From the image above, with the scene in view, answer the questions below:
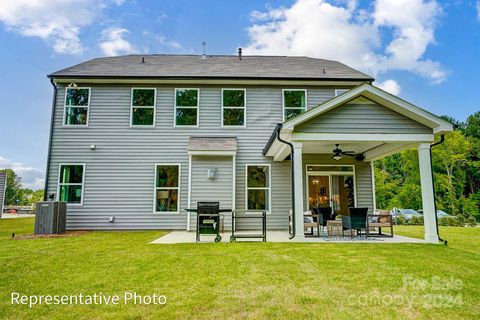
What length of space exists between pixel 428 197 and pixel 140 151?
9.15 meters

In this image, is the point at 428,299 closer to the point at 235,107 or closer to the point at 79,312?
the point at 79,312

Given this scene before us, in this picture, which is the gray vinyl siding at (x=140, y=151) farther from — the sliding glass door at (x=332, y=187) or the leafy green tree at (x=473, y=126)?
the leafy green tree at (x=473, y=126)

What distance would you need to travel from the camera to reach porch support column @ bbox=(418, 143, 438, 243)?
708cm

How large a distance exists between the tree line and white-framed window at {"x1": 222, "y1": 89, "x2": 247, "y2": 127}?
20.6m

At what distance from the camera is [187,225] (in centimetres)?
973

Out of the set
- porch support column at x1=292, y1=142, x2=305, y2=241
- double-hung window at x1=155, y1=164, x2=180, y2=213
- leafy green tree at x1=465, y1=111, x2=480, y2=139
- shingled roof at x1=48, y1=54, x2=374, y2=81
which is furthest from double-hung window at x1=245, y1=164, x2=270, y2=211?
leafy green tree at x1=465, y1=111, x2=480, y2=139

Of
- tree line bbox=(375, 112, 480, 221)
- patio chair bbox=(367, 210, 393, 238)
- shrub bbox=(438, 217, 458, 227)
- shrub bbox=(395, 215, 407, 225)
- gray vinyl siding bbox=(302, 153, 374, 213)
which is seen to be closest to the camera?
patio chair bbox=(367, 210, 393, 238)

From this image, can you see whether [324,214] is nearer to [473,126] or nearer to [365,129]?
[365,129]

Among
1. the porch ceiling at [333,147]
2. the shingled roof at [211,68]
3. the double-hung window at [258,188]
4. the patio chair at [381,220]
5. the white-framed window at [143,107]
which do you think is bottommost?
the patio chair at [381,220]

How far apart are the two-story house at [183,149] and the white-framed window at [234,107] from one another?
1.5 inches

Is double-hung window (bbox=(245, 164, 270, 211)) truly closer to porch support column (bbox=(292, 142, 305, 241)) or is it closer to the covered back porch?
the covered back porch

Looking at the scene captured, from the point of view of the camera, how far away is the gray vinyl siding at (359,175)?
34.0 ft

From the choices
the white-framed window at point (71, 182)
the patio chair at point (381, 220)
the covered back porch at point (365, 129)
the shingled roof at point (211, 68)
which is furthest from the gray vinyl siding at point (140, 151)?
the patio chair at point (381, 220)

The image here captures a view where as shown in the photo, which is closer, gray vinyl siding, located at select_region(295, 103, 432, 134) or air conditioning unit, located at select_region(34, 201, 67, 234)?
gray vinyl siding, located at select_region(295, 103, 432, 134)
